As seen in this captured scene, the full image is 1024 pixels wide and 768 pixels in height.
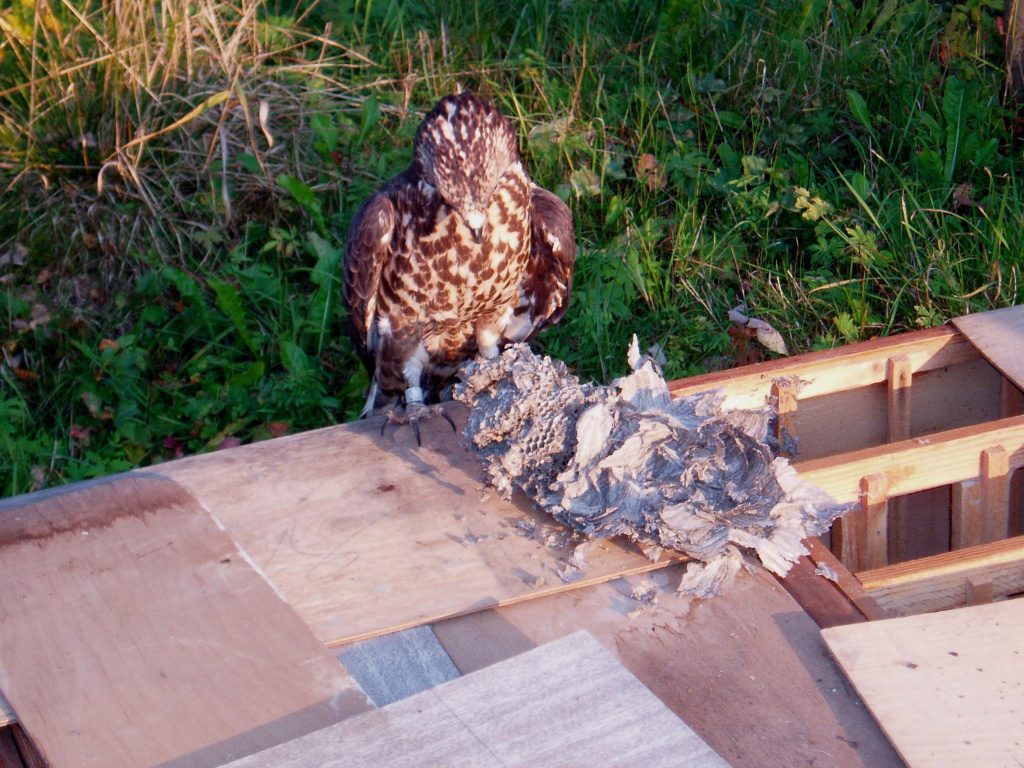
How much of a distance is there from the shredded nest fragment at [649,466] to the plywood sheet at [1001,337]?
2.26 ft

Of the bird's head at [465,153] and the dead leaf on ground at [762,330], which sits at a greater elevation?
the bird's head at [465,153]

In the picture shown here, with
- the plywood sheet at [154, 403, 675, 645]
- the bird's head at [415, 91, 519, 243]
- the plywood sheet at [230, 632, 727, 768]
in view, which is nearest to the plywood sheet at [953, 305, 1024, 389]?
the plywood sheet at [154, 403, 675, 645]

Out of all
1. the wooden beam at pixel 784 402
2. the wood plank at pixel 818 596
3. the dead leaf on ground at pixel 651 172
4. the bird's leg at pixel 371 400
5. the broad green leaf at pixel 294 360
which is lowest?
the broad green leaf at pixel 294 360

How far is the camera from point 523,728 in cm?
151

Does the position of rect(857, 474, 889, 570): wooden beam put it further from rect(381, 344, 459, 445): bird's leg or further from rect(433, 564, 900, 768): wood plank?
rect(381, 344, 459, 445): bird's leg

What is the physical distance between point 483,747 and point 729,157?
3.55m

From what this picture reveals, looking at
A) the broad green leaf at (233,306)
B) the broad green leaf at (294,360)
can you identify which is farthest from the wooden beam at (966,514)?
the broad green leaf at (233,306)

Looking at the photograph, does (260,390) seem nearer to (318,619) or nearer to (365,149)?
(365,149)

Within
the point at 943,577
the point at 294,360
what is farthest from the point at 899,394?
the point at 294,360

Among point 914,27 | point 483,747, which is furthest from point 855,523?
point 914,27

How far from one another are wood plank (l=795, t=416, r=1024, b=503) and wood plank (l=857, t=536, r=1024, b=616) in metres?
0.25

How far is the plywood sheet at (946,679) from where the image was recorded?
58.1 inches

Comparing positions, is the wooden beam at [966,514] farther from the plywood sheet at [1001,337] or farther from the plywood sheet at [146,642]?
the plywood sheet at [146,642]

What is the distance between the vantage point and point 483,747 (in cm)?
147
